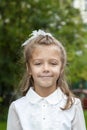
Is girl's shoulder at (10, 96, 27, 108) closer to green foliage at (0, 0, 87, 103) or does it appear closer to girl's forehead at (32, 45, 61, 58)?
girl's forehead at (32, 45, 61, 58)

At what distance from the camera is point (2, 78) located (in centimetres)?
1894

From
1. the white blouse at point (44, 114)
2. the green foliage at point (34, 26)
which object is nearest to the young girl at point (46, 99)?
the white blouse at point (44, 114)

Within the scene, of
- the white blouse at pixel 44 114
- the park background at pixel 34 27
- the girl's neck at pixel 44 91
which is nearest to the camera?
the white blouse at pixel 44 114

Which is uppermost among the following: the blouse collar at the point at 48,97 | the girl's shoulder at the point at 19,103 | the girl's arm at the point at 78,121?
the blouse collar at the point at 48,97

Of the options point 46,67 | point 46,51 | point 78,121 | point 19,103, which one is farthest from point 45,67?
point 78,121

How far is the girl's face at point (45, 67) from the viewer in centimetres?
356

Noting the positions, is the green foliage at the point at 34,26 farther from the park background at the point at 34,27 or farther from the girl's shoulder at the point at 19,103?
the girl's shoulder at the point at 19,103

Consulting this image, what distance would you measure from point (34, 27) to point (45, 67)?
588 inches

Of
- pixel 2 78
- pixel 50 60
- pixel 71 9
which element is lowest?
pixel 2 78

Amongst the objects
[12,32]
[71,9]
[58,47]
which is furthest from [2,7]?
[58,47]

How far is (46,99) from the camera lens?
360 centimetres

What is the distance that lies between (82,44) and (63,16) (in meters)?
1.49

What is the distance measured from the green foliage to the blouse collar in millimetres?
14594

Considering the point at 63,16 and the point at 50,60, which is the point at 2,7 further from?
the point at 50,60
